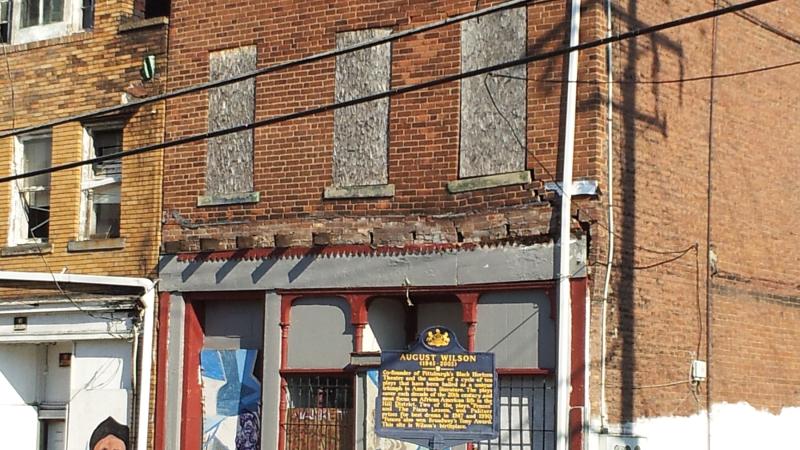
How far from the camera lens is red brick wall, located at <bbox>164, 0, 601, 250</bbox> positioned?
601 inches

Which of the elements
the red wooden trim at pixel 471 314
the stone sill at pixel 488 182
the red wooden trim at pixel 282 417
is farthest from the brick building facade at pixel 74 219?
the red wooden trim at pixel 471 314

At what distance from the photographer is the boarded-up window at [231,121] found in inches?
686

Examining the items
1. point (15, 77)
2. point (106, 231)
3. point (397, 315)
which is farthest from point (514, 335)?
point (15, 77)

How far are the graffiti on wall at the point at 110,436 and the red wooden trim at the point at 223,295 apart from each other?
194cm

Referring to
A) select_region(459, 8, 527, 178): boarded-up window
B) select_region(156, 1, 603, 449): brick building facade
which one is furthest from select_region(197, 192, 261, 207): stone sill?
select_region(459, 8, 527, 178): boarded-up window

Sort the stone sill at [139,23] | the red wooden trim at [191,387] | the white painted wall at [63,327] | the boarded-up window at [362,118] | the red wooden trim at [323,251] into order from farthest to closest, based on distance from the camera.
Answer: the stone sill at [139,23] < the white painted wall at [63,327] < the red wooden trim at [191,387] < the boarded-up window at [362,118] < the red wooden trim at [323,251]

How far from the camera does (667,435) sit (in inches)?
608

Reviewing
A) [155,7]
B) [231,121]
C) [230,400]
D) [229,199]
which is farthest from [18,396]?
[155,7]

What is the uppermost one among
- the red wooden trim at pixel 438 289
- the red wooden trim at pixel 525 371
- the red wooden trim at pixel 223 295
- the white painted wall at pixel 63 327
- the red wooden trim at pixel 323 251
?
the red wooden trim at pixel 323 251

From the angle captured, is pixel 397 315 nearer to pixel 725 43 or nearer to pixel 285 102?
pixel 285 102

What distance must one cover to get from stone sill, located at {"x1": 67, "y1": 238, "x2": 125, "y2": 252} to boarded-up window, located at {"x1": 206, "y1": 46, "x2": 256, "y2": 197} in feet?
5.03

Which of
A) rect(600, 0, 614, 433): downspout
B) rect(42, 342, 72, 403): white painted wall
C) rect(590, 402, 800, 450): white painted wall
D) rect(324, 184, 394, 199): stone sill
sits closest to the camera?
rect(600, 0, 614, 433): downspout

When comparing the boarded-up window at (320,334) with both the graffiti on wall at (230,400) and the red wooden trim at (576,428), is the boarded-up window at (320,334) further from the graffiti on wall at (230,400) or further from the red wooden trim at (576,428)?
the red wooden trim at (576,428)

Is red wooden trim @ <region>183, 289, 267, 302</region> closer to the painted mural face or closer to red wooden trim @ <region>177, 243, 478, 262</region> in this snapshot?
red wooden trim @ <region>177, 243, 478, 262</region>
